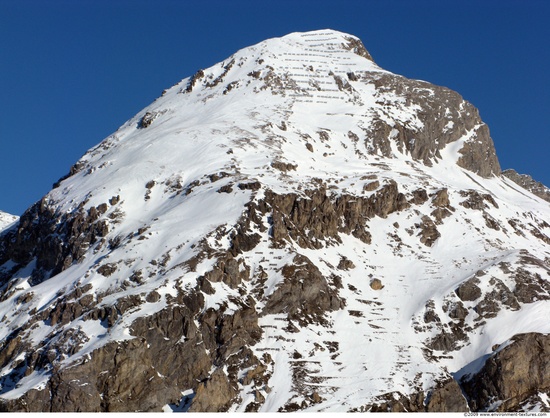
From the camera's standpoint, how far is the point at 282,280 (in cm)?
15575

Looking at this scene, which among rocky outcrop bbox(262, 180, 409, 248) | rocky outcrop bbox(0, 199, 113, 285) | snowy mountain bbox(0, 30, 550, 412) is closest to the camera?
snowy mountain bbox(0, 30, 550, 412)

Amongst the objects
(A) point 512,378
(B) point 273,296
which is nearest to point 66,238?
(B) point 273,296

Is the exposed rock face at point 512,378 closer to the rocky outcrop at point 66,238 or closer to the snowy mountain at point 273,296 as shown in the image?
the snowy mountain at point 273,296

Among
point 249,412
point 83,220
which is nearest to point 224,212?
point 83,220

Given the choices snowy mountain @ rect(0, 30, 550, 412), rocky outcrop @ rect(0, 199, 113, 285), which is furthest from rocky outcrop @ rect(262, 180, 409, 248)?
rocky outcrop @ rect(0, 199, 113, 285)

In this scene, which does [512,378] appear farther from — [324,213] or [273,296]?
[324,213]

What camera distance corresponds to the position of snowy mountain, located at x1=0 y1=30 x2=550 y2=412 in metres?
136

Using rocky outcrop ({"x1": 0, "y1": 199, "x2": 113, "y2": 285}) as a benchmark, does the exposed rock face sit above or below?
below

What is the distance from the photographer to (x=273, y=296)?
15400 centimetres

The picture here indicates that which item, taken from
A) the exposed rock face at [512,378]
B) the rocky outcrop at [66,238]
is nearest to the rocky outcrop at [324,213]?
the rocky outcrop at [66,238]

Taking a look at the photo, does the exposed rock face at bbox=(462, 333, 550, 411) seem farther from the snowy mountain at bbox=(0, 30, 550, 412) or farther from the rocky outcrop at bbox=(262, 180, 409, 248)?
the rocky outcrop at bbox=(262, 180, 409, 248)

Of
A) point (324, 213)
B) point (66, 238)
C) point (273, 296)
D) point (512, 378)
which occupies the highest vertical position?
point (66, 238)

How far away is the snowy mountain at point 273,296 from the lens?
5359 inches

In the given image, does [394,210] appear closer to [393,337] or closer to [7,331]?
[393,337]
